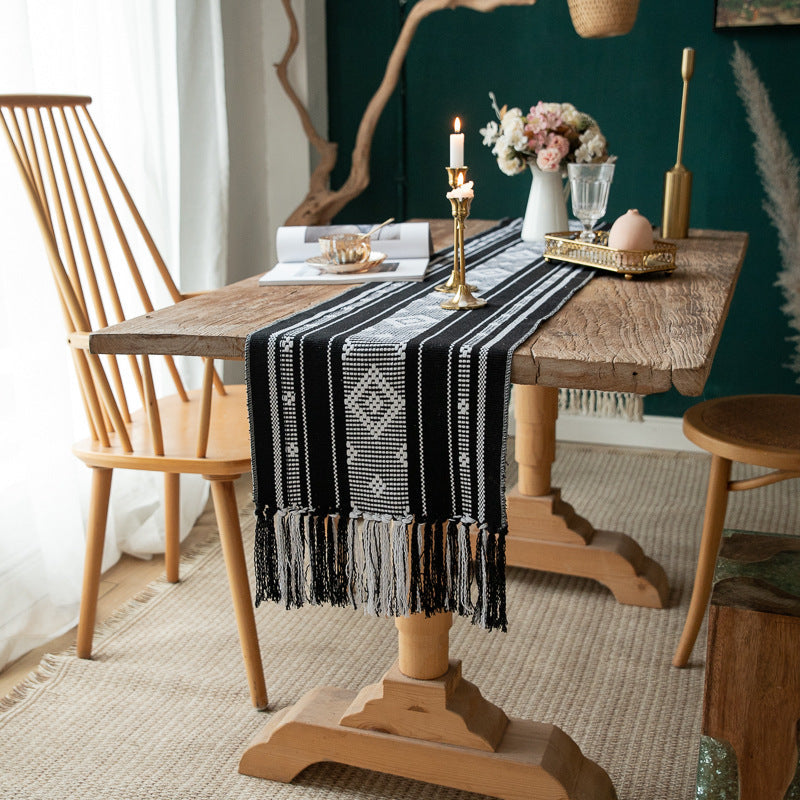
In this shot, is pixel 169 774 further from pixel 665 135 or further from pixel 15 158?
pixel 665 135

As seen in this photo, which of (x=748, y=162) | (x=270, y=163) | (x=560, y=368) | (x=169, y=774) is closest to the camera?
(x=560, y=368)

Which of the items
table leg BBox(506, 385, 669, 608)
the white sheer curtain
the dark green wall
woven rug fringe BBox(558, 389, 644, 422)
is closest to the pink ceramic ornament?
table leg BBox(506, 385, 669, 608)

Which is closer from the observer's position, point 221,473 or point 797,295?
point 221,473

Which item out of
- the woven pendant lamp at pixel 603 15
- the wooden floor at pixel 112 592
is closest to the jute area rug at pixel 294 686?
the wooden floor at pixel 112 592

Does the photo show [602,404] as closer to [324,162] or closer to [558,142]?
[324,162]

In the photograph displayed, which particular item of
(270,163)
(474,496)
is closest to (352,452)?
(474,496)

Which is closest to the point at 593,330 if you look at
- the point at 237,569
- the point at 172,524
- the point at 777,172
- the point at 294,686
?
the point at 237,569

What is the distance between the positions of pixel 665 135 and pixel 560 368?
2.03m

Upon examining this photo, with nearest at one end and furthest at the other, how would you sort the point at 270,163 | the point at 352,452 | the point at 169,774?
1. the point at 352,452
2. the point at 169,774
3. the point at 270,163

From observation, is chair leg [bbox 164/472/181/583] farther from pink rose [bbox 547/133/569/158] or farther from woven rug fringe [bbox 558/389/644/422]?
woven rug fringe [bbox 558/389/644/422]

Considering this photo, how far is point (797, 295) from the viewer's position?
113 inches

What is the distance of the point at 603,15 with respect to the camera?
209cm

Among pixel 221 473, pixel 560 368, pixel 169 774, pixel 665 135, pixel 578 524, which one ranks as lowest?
pixel 169 774

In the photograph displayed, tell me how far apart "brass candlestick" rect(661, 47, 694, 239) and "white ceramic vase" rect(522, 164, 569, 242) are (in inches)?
10.3
